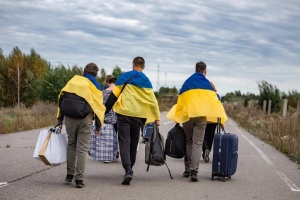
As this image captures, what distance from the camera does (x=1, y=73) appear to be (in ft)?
183

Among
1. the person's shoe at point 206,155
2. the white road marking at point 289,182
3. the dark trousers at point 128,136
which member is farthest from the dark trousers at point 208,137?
the dark trousers at point 128,136

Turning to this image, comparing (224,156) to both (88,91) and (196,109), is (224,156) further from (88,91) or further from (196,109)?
(88,91)

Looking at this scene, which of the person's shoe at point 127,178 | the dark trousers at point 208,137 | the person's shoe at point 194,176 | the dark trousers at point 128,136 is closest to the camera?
the person's shoe at point 127,178

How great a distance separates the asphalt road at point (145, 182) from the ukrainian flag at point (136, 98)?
45.6 inches

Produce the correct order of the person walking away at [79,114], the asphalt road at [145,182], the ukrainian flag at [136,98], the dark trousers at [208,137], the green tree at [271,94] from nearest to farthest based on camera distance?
the asphalt road at [145,182]
the person walking away at [79,114]
the ukrainian flag at [136,98]
the dark trousers at [208,137]
the green tree at [271,94]

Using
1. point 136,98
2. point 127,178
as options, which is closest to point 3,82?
point 136,98

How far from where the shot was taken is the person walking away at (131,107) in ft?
30.9

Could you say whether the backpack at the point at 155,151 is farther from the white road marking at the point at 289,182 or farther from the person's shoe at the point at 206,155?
the person's shoe at the point at 206,155

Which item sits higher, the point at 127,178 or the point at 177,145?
the point at 177,145

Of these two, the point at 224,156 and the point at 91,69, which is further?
the point at 224,156

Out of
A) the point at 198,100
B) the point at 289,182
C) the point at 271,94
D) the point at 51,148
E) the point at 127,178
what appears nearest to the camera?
the point at 51,148

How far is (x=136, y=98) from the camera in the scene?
9.52 meters

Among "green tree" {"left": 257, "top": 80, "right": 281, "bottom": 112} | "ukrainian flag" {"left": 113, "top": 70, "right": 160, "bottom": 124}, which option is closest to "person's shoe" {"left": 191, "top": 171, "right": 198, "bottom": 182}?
"ukrainian flag" {"left": 113, "top": 70, "right": 160, "bottom": 124}

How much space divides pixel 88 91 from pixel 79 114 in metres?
0.40
